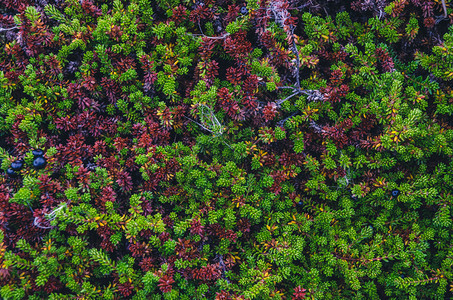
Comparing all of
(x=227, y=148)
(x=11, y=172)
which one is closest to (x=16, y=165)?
(x=11, y=172)

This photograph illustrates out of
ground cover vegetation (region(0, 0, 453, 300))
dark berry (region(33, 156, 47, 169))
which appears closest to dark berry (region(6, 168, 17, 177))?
ground cover vegetation (region(0, 0, 453, 300))

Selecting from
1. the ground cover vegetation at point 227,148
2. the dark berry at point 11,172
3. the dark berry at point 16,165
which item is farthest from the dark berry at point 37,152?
the dark berry at point 11,172

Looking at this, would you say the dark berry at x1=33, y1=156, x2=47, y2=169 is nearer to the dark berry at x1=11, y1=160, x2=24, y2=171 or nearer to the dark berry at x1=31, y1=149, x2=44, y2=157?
the dark berry at x1=31, y1=149, x2=44, y2=157

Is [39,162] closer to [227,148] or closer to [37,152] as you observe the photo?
[37,152]

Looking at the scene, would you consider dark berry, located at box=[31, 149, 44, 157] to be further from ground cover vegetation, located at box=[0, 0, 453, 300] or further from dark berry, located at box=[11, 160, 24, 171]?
dark berry, located at box=[11, 160, 24, 171]

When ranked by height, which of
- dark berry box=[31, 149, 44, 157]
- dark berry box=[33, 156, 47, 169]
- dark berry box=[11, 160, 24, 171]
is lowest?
dark berry box=[11, 160, 24, 171]

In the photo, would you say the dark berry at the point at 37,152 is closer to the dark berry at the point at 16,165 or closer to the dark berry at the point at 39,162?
the dark berry at the point at 39,162

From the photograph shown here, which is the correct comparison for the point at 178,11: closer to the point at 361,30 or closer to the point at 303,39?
the point at 303,39

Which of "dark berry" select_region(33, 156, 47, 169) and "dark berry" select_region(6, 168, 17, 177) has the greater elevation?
"dark berry" select_region(33, 156, 47, 169)
